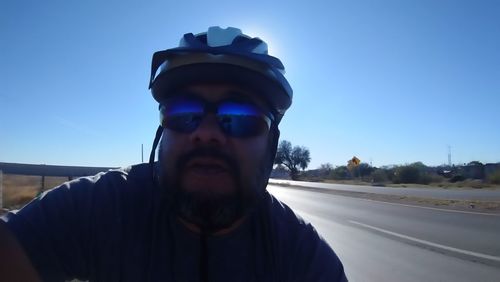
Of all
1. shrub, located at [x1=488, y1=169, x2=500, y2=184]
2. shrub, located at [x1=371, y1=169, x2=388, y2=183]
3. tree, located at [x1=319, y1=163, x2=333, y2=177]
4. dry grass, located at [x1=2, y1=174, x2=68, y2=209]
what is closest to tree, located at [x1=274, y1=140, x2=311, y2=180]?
tree, located at [x1=319, y1=163, x2=333, y2=177]

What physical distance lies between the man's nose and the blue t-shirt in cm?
37

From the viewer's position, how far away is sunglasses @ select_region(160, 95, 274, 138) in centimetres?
208

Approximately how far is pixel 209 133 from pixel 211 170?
0.21 metres

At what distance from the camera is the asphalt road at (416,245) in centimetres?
634

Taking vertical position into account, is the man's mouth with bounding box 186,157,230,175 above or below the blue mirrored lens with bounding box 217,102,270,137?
below

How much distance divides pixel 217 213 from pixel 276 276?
435 mm

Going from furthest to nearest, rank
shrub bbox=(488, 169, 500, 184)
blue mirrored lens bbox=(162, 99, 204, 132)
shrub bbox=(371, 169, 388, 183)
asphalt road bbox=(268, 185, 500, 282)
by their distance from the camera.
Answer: shrub bbox=(371, 169, 388, 183) → shrub bbox=(488, 169, 500, 184) → asphalt road bbox=(268, 185, 500, 282) → blue mirrored lens bbox=(162, 99, 204, 132)

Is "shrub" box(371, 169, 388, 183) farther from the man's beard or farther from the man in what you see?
the man's beard

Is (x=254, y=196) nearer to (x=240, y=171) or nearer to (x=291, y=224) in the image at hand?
(x=240, y=171)

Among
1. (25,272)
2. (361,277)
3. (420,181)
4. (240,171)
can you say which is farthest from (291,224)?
(420,181)

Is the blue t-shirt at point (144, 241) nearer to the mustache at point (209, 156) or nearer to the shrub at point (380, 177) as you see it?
the mustache at point (209, 156)

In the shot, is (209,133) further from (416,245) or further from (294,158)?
(294,158)

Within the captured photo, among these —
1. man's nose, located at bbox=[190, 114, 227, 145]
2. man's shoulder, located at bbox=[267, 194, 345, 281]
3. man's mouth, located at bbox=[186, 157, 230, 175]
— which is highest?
man's nose, located at bbox=[190, 114, 227, 145]

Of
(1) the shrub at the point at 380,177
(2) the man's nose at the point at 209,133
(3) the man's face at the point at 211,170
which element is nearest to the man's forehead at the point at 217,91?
(3) the man's face at the point at 211,170
